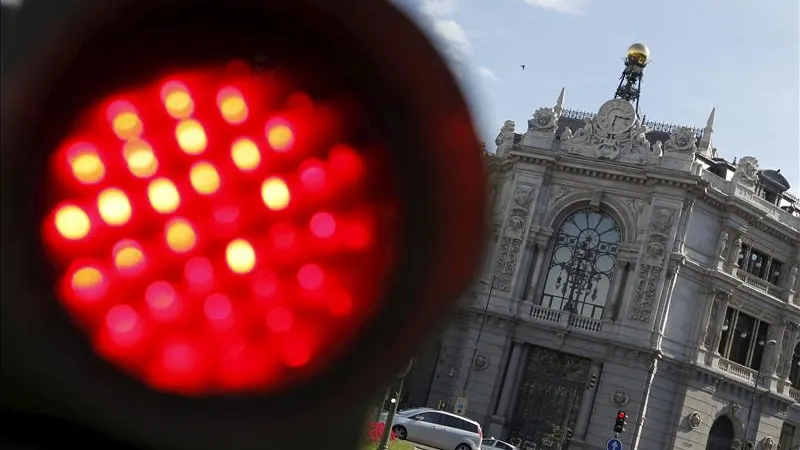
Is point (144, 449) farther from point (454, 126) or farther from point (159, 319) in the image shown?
point (454, 126)

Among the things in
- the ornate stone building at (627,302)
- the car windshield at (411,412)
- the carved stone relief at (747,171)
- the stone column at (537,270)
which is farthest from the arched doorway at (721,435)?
the car windshield at (411,412)

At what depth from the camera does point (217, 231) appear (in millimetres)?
1166

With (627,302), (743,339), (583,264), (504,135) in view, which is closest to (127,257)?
(504,135)

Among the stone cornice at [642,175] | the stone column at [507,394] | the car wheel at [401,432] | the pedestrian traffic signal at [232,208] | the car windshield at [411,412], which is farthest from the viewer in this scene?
the stone cornice at [642,175]

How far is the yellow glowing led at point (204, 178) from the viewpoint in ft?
3.82

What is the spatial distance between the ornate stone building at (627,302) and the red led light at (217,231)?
38079 mm

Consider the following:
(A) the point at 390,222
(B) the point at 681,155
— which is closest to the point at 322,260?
(A) the point at 390,222

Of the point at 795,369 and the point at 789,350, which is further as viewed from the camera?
the point at 795,369

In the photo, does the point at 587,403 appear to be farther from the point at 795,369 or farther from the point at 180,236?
the point at 180,236

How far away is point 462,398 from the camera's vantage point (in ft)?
123

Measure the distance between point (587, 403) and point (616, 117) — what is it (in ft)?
40.0

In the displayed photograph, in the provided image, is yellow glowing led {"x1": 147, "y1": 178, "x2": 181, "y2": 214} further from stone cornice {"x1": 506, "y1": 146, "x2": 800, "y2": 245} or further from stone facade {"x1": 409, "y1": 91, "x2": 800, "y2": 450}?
stone cornice {"x1": 506, "y1": 146, "x2": 800, "y2": 245}

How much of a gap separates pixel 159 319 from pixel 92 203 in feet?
0.49

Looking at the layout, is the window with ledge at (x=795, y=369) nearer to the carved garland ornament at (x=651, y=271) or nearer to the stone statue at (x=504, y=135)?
the carved garland ornament at (x=651, y=271)
